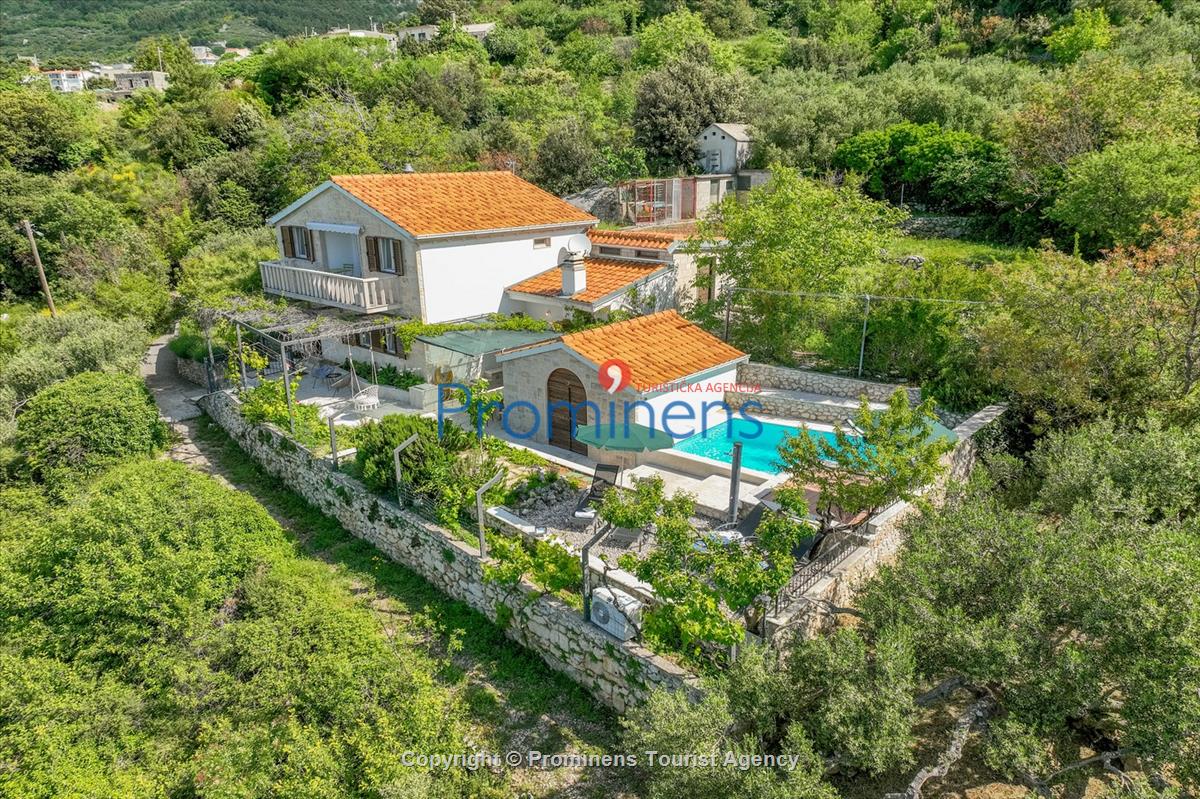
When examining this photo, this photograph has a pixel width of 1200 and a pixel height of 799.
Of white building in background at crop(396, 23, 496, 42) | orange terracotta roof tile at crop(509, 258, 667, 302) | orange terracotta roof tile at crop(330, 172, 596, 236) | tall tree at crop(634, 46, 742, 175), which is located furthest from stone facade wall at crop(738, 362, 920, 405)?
white building in background at crop(396, 23, 496, 42)

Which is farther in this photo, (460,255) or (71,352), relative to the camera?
(71,352)

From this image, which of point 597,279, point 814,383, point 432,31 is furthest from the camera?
point 432,31

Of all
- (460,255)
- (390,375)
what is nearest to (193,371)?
(390,375)

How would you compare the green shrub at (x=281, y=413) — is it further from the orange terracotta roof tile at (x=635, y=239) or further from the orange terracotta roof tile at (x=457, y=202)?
the orange terracotta roof tile at (x=635, y=239)

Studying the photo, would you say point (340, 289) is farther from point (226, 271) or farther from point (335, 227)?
point (226, 271)

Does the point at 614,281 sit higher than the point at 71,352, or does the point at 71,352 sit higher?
the point at 614,281

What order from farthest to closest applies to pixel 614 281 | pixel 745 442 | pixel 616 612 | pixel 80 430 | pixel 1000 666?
pixel 614 281
pixel 80 430
pixel 745 442
pixel 616 612
pixel 1000 666

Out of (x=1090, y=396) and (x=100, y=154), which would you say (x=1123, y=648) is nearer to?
(x=1090, y=396)
